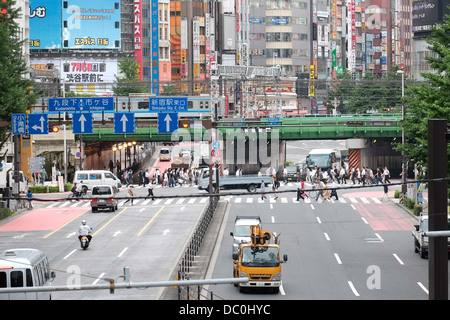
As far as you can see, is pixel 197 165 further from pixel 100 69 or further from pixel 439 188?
pixel 439 188

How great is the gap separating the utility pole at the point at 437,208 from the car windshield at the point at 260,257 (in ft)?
50.4

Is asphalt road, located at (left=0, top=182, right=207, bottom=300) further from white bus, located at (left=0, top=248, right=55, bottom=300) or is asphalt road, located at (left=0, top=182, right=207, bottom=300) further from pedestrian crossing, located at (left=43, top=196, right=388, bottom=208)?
white bus, located at (left=0, top=248, right=55, bottom=300)

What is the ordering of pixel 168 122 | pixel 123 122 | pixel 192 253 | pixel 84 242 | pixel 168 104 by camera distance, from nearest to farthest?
pixel 192 253, pixel 84 242, pixel 168 122, pixel 123 122, pixel 168 104

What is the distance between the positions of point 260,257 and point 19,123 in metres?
28.1

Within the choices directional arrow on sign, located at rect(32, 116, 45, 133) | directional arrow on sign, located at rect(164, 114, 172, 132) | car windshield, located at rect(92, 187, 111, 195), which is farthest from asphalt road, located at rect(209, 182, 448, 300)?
directional arrow on sign, located at rect(32, 116, 45, 133)

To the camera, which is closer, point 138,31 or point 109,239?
point 109,239

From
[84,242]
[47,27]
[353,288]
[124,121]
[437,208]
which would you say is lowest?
[353,288]

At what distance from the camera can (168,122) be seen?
65250 mm

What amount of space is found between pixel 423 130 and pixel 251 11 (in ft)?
443

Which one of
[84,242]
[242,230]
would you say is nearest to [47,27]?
[242,230]

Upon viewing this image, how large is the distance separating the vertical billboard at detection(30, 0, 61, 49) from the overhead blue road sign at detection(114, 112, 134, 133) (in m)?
81.9

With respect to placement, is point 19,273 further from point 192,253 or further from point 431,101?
point 431,101

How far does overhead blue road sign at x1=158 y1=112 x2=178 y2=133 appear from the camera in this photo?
2564 inches

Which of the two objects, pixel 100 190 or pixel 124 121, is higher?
pixel 124 121
